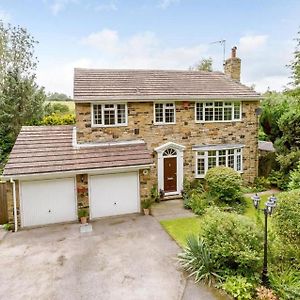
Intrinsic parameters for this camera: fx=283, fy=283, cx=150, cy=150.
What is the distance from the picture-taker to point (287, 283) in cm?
793

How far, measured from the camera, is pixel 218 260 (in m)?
8.98

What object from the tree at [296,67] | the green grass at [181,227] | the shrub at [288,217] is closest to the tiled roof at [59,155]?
the green grass at [181,227]

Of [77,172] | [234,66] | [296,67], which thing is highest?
[234,66]

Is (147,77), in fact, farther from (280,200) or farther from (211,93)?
(280,200)

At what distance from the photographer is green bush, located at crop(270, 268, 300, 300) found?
7445 mm

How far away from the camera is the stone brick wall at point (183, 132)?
1579cm

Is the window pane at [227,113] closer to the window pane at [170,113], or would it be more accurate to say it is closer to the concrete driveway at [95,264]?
the window pane at [170,113]

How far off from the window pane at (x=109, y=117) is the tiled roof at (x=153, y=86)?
0.82 meters

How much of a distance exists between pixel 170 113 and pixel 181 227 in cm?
710

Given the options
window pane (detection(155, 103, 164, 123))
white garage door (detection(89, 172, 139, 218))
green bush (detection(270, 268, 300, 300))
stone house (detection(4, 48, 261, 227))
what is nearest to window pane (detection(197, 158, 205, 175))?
stone house (detection(4, 48, 261, 227))

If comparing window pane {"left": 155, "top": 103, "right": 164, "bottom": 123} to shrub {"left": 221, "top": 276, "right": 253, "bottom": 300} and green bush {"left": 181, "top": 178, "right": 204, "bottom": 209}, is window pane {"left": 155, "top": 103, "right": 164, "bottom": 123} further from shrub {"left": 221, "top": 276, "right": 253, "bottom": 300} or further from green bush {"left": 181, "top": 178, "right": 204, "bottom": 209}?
shrub {"left": 221, "top": 276, "right": 253, "bottom": 300}

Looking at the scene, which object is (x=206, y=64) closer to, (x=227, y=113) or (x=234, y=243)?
(x=227, y=113)

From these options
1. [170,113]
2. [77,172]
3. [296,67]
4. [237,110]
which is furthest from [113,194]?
[296,67]

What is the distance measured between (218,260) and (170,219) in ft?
17.4
